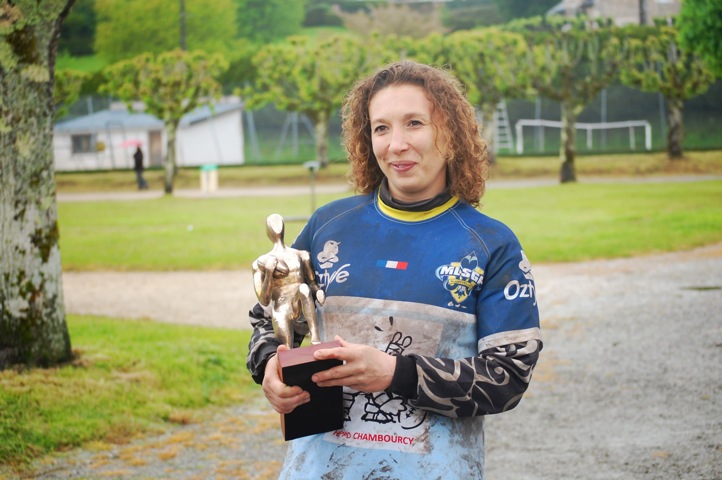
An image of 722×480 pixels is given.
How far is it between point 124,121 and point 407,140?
1951 inches

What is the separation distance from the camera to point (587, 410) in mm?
6574

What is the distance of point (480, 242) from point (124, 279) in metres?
13.1

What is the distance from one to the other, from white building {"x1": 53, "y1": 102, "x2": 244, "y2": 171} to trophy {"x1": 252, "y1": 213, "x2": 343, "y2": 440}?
152 feet

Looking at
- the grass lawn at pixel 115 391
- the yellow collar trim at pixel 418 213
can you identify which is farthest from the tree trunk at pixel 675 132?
the yellow collar trim at pixel 418 213

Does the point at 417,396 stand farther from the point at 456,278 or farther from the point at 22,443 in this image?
the point at 22,443

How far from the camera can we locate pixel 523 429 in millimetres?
6172

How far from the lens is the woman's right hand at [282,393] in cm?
216

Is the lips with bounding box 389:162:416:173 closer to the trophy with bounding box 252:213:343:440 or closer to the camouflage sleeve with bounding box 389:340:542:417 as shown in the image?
the trophy with bounding box 252:213:343:440

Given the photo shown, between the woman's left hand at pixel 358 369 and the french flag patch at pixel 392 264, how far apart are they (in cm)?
25

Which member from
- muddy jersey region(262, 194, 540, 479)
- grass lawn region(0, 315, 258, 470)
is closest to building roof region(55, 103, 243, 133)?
grass lawn region(0, 315, 258, 470)

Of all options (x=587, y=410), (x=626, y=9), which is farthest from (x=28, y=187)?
(x=626, y=9)

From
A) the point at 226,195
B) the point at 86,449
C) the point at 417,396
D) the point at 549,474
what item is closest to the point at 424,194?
the point at 417,396

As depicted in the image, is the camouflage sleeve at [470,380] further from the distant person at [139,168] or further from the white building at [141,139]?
the white building at [141,139]

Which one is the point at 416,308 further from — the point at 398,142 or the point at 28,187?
the point at 28,187
